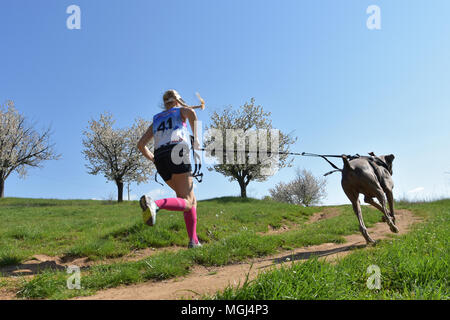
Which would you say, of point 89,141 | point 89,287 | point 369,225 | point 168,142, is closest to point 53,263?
point 89,287

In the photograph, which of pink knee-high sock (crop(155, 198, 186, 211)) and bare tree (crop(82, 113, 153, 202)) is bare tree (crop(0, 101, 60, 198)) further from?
pink knee-high sock (crop(155, 198, 186, 211))

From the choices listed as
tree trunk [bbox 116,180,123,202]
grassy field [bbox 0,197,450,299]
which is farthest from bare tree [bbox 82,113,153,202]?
grassy field [bbox 0,197,450,299]

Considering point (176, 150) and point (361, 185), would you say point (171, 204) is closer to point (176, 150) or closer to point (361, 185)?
point (176, 150)

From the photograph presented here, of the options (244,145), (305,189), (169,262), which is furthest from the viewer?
(305,189)

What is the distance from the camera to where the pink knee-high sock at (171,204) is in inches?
186

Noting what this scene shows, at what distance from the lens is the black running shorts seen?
→ 5.40 m

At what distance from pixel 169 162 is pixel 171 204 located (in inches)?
35.7

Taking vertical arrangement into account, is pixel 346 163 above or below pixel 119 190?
above

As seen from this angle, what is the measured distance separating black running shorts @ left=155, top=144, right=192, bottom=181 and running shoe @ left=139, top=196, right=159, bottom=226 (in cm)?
101

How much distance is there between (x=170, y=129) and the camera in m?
5.55

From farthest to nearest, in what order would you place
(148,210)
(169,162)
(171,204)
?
1. (169,162)
2. (171,204)
3. (148,210)

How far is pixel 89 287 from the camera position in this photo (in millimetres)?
4250

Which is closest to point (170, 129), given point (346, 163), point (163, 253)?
point (163, 253)
